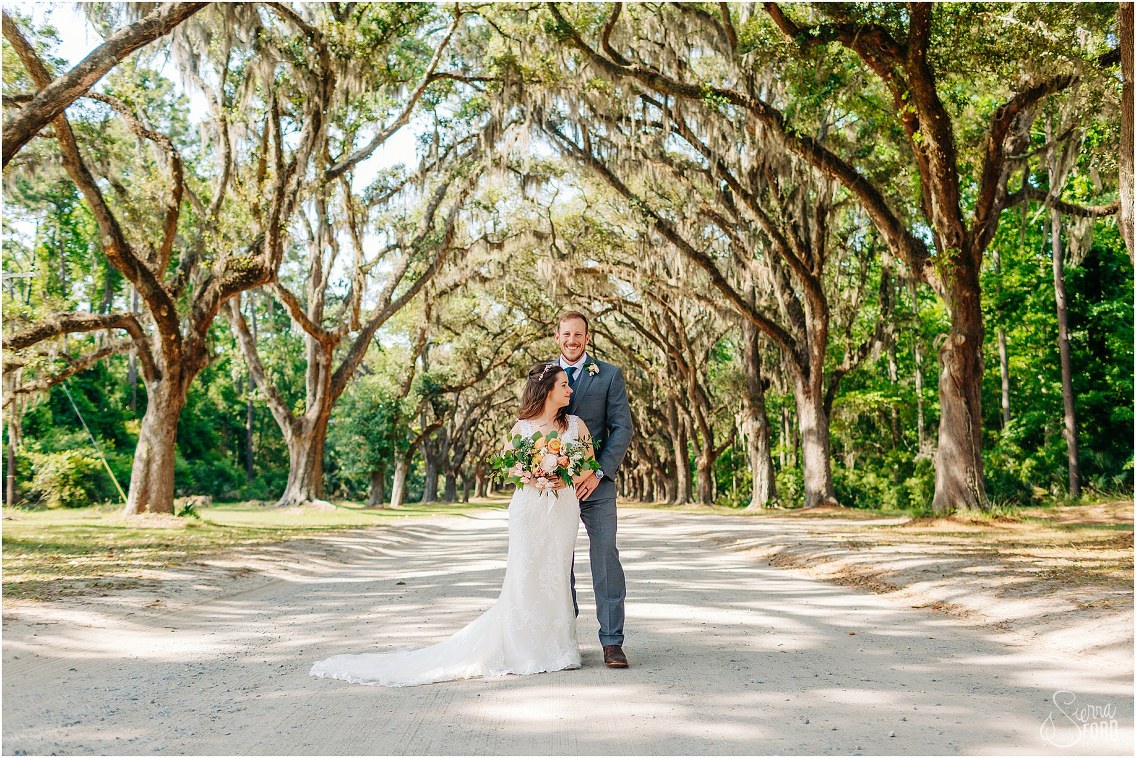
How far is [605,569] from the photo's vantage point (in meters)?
5.14

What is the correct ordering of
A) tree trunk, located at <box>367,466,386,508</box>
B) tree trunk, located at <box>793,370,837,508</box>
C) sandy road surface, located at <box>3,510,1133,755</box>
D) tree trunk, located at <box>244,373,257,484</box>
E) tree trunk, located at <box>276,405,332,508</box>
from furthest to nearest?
tree trunk, located at <box>244,373,257,484</box>, tree trunk, located at <box>367,466,386,508</box>, tree trunk, located at <box>276,405,332,508</box>, tree trunk, located at <box>793,370,837,508</box>, sandy road surface, located at <box>3,510,1133,755</box>

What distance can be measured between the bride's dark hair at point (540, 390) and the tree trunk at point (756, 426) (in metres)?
20.8

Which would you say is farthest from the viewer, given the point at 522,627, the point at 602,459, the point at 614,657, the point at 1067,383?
the point at 1067,383

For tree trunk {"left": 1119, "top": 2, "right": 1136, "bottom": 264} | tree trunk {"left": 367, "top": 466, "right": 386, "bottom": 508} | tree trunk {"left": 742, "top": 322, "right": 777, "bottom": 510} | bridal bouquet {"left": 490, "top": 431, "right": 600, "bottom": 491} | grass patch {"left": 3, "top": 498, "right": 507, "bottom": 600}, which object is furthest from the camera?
tree trunk {"left": 367, "top": 466, "right": 386, "bottom": 508}

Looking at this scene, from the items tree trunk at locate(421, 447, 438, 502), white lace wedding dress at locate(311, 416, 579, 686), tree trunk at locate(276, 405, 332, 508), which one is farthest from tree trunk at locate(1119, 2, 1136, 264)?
tree trunk at locate(421, 447, 438, 502)

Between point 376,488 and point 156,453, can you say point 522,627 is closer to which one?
point 156,453

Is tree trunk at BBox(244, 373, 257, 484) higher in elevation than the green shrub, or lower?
higher

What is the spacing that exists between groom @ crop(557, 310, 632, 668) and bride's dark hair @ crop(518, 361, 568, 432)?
0.53 ft

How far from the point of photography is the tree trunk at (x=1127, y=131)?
8.45 m

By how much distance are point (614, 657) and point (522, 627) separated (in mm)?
562

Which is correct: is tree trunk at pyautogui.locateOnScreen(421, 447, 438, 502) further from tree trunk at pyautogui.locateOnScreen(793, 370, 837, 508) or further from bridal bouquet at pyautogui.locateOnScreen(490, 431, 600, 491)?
bridal bouquet at pyautogui.locateOnScreen(490, 431, 600, 491)

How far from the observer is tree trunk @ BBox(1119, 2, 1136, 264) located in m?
8.45

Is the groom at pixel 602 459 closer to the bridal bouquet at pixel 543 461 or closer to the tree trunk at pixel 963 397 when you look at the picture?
the bridal bouquet at pixel 543 461

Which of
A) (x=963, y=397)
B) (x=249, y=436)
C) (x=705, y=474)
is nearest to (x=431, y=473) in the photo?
(x=249, y=436)
